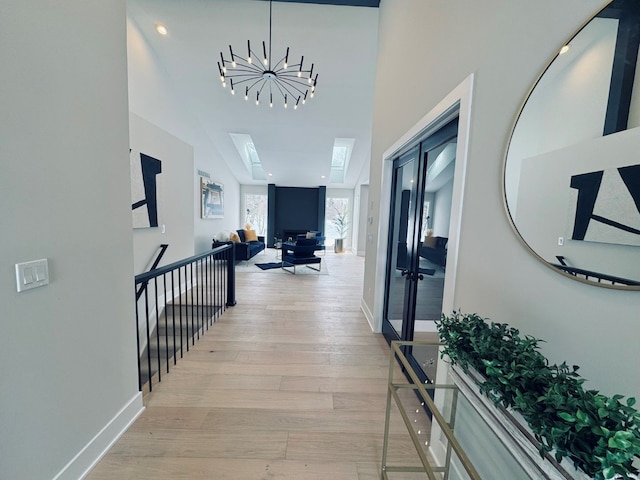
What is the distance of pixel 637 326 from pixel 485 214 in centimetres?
66

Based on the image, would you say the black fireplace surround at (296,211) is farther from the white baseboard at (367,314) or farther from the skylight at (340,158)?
the white baseboard at (367,314)

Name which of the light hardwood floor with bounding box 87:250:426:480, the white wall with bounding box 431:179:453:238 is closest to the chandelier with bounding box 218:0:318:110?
the white wall with bounding box 431:179:453:238

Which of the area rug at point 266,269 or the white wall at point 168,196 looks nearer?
the white wall at point 168,196

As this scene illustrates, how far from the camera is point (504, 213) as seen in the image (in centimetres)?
111

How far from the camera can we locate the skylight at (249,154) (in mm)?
7252

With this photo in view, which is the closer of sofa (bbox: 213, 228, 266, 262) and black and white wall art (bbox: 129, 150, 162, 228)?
black and white wall art (bbox: 129, 150, 162, 228)

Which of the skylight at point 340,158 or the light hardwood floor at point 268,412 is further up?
the skylight at point 340,158

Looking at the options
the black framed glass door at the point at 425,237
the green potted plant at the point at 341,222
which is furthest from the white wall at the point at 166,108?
the green potted plant at the point at 341,222

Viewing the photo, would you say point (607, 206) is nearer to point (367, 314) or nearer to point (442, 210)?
point (442, 210)

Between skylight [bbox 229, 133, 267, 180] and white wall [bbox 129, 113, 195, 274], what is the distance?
2.50 m

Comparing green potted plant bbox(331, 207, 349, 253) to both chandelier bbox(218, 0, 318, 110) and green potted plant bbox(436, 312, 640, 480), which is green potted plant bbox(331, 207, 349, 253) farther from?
green potted plant bbox(436, 312, 640, 480)

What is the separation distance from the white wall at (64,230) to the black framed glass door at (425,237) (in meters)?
2.17

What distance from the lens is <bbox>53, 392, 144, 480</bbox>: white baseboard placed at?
4.32ft

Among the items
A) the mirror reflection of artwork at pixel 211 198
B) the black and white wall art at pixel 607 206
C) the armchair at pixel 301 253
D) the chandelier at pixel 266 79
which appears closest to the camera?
the black and white wall art at pixel 607 206
